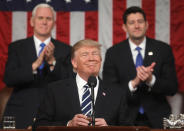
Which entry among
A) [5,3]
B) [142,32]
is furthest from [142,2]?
[5,3]

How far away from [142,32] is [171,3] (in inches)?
37.8

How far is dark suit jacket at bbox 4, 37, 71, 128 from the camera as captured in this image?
471cm

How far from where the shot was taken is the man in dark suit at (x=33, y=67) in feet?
15.3

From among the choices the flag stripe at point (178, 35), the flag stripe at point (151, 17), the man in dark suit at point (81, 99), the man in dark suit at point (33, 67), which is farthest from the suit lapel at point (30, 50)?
the flag stripe at point (178, 35)

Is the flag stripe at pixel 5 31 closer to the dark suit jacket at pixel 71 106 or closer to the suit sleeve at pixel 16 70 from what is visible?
the suit sleeve at pixel 16 70

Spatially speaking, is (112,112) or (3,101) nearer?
(112,112)

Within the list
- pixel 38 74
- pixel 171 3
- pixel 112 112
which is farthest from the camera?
pixel 171 3

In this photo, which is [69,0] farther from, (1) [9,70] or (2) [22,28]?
(1) [9,70]

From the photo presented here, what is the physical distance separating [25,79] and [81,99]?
112cm

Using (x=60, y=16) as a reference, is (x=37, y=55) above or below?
below

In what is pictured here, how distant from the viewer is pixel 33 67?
4680 mm

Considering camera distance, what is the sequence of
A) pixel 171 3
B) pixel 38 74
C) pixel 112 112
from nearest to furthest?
pixel 112 112 < pixel 38 74 < pixel 171 3

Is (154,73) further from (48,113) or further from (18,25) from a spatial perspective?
(18,25)

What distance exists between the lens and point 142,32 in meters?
4.98
